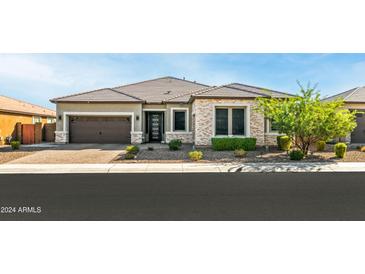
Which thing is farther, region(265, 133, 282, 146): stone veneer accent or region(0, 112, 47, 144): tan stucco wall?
region(0, 112, 47, 144): tan stucco wall

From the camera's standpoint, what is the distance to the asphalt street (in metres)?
6.11

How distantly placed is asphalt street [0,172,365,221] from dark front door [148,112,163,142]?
41.6 ft

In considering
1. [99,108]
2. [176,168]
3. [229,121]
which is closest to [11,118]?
[99,108]

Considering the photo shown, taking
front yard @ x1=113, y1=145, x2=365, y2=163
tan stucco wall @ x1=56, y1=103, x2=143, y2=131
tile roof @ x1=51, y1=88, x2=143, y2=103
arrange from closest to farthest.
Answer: front yard @ x1=113, y1=145, x2=365, y2=163 → tile roof @ x1=51, y1=88, x2=143, y2=103 → tan stucco wall @ x1=56, y1=103, x2=143, y2=131

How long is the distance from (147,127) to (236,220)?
1768cm

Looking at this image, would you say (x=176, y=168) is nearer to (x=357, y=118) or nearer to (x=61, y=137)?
(x=61, y=137)

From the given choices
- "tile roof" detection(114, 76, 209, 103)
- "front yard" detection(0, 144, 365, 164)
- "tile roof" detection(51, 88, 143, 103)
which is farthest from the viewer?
"tile roof" detection(114, 76, 209, 103)

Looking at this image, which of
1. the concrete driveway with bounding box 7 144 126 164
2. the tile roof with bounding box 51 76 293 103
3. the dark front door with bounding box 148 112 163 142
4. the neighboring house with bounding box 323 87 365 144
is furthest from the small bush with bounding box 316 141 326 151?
the concrete driveway with bounding box 7 144 126 164

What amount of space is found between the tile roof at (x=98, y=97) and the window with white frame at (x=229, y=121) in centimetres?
697

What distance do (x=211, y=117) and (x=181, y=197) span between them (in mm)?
11409

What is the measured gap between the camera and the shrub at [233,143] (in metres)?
17.1

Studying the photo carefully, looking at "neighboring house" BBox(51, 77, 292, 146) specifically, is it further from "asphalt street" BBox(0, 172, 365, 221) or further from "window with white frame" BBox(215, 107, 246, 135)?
"asphalt street" BBox(0, 172, 365, 221)

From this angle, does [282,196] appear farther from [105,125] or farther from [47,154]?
[105,125]

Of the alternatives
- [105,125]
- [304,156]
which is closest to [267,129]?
[304,156]
